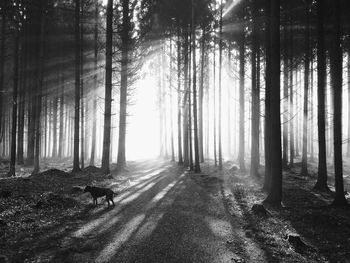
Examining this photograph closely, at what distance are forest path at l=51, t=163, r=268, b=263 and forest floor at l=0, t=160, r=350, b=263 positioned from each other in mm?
21

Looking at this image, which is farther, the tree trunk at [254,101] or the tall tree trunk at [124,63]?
the tall tree trunk at [124,63]

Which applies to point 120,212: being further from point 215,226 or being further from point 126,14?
point 126,14

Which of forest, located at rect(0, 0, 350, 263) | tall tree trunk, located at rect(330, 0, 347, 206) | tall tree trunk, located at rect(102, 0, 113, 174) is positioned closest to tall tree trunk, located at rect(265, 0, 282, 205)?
forest, located at rect(0, 0, 350, 263)

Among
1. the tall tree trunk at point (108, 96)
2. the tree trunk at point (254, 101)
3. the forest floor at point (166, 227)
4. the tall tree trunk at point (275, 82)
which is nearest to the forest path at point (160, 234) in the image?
the forest floor at point (166, 227)

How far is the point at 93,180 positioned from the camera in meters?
16.3

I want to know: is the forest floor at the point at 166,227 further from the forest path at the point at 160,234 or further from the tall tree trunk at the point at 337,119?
the tall tree trunk at the point at 337,119

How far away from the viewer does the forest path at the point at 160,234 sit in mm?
6797

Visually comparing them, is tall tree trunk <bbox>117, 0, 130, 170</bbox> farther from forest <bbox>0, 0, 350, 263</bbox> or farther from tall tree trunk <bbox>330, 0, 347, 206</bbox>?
tall tree trunk <bbox>330, 0, 347, 206</bbox>

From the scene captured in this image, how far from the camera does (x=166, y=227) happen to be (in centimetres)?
886

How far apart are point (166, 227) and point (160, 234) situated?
0.65 meters

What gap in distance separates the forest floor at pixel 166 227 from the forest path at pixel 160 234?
0.02 meters

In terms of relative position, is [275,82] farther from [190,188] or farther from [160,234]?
[160,234]

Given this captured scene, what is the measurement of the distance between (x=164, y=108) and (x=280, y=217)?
1200 inches

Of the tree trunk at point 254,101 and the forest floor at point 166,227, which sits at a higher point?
the tree trunk at point 254,101
